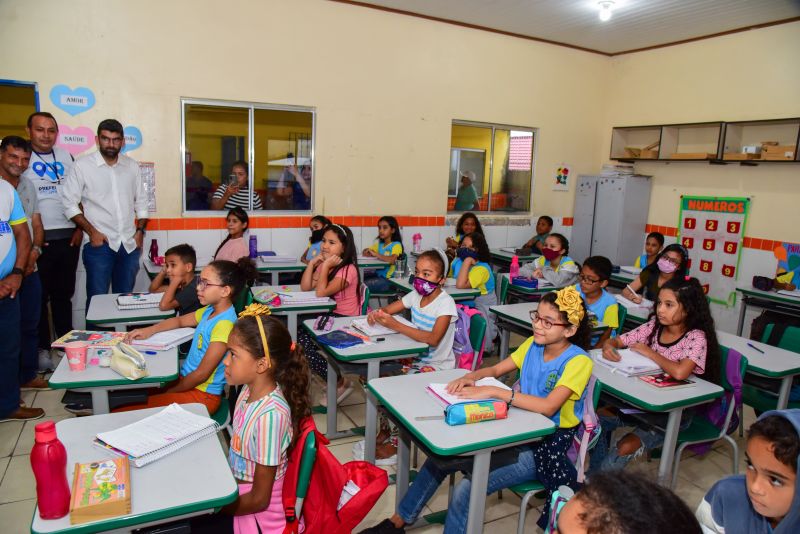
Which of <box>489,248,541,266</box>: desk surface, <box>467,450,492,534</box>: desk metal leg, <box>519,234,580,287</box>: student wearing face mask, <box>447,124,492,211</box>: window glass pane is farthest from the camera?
<box>447,124,492,211</box>: window glass pane

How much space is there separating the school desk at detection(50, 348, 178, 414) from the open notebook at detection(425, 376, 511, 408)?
114 cm

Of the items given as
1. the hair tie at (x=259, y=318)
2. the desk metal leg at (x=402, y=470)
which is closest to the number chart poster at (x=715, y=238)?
the desk metal leg at (x=402, y=470)

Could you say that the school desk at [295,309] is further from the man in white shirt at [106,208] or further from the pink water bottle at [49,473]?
the pink water bottle at [49,473]

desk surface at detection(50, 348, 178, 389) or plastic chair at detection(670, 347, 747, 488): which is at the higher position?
desk surface at detection(50, 348, 178, 389)

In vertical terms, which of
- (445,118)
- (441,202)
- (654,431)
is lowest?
(654,431)

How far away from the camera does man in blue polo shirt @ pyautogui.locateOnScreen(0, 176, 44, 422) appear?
3.14 m

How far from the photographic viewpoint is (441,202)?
6.71m

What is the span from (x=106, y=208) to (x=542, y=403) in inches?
151

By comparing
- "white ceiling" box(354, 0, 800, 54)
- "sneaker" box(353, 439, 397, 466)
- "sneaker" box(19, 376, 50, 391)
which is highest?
"white ceiling" box(354, 0, 800, 54)

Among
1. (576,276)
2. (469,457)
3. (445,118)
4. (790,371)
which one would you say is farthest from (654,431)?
(445,118)

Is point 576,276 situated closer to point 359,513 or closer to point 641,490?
point 359,513

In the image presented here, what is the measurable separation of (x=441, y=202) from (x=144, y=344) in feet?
15.0

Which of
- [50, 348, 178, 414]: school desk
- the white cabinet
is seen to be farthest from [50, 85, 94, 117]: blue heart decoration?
the white cabinet

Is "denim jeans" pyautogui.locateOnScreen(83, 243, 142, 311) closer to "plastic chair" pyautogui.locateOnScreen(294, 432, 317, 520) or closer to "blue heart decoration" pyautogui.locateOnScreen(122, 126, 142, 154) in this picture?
"blue heart decoration" pyautogui.locateOnScreen(122, 126, 142, 154)
